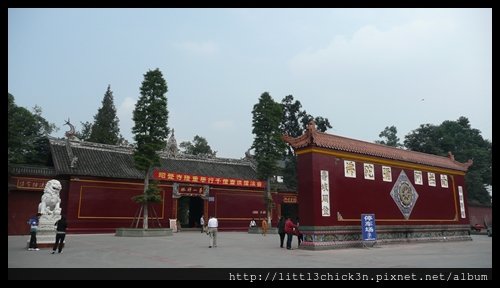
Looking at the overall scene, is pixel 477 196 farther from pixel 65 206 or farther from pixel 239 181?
pixel 65 206

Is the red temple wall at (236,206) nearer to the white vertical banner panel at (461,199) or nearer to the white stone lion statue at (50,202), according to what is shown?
the white vertical banner panel at (461,199)

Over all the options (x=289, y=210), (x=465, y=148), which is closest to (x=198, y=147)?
(x=289, y=210)

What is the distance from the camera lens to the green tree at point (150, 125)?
20656mm

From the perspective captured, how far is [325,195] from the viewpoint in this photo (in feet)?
47.0

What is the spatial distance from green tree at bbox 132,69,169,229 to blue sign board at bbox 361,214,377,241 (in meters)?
10.9

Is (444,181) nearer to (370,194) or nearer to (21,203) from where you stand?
(370,194)

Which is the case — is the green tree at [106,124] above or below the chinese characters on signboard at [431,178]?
above

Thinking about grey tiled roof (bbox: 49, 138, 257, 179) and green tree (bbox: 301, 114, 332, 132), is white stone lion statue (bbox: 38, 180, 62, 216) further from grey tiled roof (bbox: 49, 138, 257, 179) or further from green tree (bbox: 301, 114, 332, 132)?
green tree (bbox: 301, 114, 332, 132)

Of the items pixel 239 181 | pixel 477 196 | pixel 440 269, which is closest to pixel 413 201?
pixel 440 269

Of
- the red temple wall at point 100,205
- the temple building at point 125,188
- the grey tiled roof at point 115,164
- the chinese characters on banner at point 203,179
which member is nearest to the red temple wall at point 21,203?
the temple building at point 125,188

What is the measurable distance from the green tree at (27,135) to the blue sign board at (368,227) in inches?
921

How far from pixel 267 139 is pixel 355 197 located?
1171 cm
